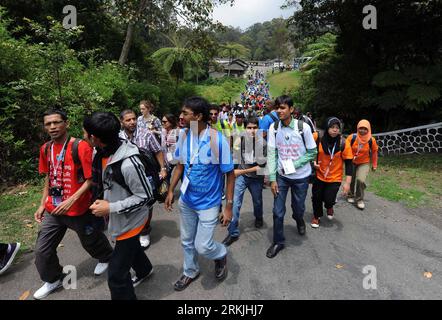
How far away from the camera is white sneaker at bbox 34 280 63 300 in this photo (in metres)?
2.76

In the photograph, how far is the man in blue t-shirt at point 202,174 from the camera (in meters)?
2.58

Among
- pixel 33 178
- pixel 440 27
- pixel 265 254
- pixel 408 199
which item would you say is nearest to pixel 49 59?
pixel 33 178

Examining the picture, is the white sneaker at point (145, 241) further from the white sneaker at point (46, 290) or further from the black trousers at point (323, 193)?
the black trousers at point (323, 193)

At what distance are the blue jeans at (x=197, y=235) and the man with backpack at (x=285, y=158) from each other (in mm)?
897

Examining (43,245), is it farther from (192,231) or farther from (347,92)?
(347,92)

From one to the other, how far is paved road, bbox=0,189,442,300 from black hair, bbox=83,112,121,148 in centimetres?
161

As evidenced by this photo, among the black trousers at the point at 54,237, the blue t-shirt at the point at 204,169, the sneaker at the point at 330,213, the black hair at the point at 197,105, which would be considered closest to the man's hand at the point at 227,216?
Answer: the blue t-shirt at the point at 204,169

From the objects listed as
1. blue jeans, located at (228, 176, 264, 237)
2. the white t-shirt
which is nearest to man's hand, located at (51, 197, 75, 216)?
blue jeans, located at (228, 176, 264, 237)

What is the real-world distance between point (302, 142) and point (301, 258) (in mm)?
1383

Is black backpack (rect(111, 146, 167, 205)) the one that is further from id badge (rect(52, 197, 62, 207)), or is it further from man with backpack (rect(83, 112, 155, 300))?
id badge (rect(52, 197, 62, 207))

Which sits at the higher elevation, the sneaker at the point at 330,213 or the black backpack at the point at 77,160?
the black backpack at the point at 77,160

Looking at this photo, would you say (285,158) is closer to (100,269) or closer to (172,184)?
(172,184)

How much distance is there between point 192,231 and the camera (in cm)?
279

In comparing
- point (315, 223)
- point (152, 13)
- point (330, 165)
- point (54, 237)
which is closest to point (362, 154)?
point (330, 165)
